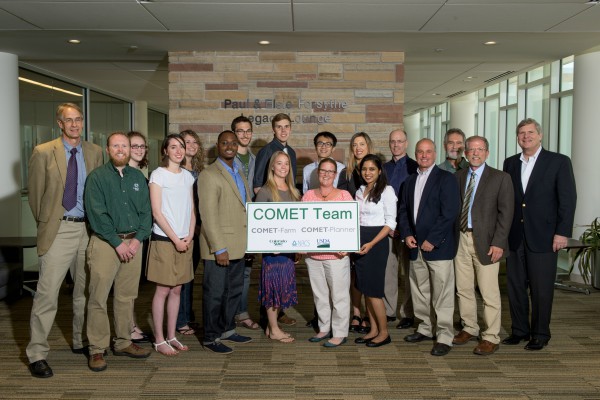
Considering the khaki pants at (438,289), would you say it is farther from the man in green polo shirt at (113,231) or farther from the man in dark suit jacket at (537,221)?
the man in green polo shirt at (113,231)

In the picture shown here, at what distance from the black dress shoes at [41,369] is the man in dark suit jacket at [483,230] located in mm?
3009

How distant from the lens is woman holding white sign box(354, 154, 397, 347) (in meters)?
4.57

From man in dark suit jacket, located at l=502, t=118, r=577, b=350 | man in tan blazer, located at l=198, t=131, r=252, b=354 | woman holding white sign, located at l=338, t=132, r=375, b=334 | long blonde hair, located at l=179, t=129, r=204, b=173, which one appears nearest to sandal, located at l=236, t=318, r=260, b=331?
man in tan blazer, located at l=198, t=131, r=252, b=354

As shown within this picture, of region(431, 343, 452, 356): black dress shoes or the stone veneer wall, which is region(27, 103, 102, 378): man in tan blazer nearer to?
region(431, 343, 452, 356): black dress shoes

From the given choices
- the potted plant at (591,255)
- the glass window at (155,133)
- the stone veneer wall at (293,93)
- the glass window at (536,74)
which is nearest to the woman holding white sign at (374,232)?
the stone veneer wall at (293,93)

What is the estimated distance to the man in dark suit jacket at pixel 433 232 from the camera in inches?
173

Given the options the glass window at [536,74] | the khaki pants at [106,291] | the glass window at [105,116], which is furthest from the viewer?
the glass window at [105,116]

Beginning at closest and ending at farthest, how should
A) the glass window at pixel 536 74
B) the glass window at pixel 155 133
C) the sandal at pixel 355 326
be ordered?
the sandal at pixel 355 326, the glass window at pixel 536 74, the glass window at pixel 155 133

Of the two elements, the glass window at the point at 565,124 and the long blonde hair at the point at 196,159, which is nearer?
the long blonde hair at the point at 196,159

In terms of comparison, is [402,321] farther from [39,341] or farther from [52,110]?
[52,110]

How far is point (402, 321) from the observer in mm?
5246

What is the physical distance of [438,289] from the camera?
4512 millimetres

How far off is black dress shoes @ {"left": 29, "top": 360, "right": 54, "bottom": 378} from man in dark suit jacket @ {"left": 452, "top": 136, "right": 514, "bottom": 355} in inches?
118

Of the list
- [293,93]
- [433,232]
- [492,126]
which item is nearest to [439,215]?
[433,232]
